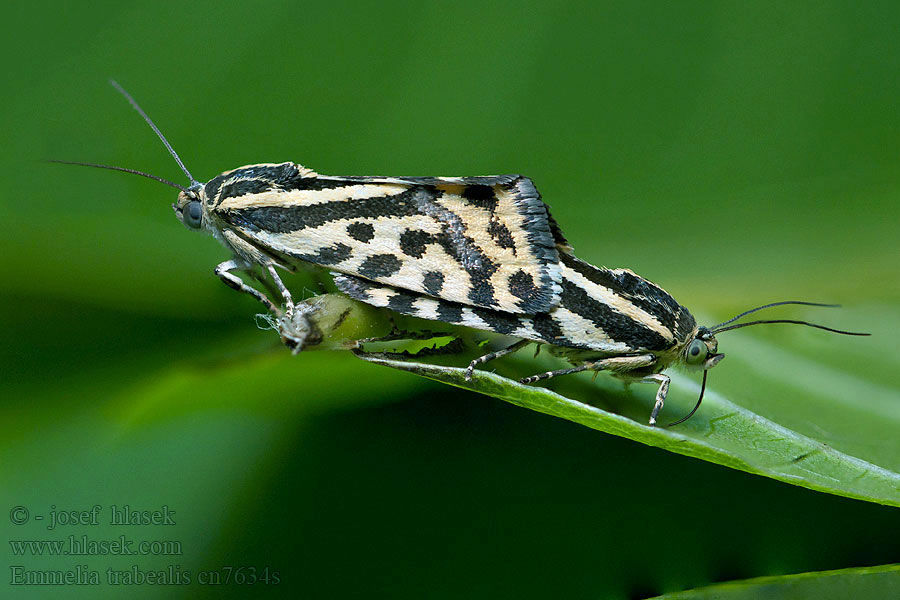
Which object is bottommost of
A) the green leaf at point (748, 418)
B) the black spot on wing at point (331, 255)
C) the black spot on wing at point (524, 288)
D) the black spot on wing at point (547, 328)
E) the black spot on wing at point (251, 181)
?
the green leaf at point (748, 418)

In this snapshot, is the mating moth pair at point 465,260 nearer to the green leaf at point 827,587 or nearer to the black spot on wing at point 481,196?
the black spot on wing at point 481,196

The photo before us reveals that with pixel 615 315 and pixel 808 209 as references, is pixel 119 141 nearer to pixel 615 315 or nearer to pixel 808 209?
pixel 615 315

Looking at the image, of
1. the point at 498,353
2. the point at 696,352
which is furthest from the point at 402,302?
the point at 696,352

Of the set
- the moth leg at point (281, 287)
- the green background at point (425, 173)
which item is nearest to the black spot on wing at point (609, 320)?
the green background at point (425, 173)

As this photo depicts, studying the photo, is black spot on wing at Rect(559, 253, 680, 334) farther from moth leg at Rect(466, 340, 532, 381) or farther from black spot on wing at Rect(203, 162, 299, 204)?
black spot on wing at Rect(203, 162, 299, 204)

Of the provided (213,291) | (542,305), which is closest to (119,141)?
(213,291)

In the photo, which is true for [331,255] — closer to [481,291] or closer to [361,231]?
[361,231]
